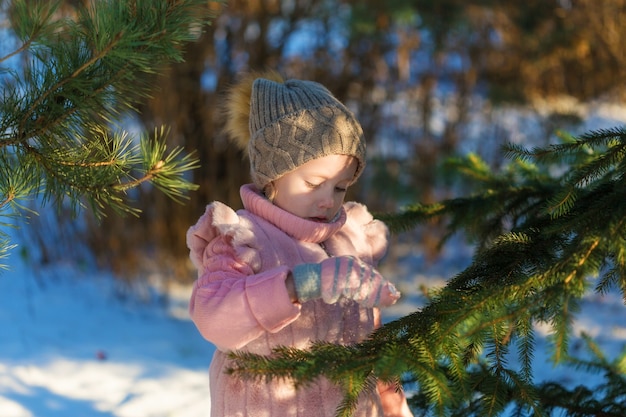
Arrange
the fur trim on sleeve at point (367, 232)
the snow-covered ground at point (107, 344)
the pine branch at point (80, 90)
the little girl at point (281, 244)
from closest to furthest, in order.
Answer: the little girl at point (281, 244) < the pine branch at point (80, 90) < the fur trim on sleeve at point (367, 232) < the snow-covered ground at point (107, 344)

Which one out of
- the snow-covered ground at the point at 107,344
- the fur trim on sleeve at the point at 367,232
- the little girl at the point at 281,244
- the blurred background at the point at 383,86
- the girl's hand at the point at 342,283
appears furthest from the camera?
the blurred background at the point at 383,86

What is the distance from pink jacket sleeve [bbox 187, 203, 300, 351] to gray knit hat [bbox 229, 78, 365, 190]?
0.18 meters

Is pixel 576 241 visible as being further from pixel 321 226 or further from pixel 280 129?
pixel 280 129

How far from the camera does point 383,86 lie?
6266 mm

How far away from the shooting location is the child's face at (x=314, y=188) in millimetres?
1748

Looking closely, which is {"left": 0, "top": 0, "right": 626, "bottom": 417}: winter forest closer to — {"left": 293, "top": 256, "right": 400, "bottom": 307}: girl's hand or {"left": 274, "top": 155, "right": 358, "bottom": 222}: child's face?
{"left": 293, "top": 256, "right": 400, "bottom": 307}: girl's hand

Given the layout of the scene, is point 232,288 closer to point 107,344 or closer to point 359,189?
point 107,344

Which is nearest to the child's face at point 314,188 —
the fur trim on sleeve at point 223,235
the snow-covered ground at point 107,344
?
the fur trim on sleeve at point 223,235

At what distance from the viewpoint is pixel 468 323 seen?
1392mm

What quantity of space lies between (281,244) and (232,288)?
226 mm

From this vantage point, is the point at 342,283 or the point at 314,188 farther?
the point at 314,188

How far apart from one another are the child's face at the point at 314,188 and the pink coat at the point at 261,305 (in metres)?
0.04

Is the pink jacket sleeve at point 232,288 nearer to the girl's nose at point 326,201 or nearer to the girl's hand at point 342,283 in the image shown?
the girl's hand at point 342,283

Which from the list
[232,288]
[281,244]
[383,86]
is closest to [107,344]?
[383,86]
